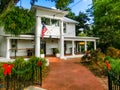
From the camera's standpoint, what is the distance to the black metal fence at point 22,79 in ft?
35.5

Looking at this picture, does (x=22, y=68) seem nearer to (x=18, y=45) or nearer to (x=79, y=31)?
(x=18, y=45)

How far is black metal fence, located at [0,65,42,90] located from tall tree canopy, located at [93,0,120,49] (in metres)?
12.1

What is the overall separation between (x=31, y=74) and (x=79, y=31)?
40.3 meters

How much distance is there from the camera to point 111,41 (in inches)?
1244

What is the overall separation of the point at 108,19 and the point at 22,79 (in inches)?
703

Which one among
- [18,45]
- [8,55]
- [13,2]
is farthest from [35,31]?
[13,2]

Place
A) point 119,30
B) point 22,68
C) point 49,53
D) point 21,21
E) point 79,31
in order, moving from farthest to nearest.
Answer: point 79,31, point 49,53, point 119,30, point 21,21, point 22,68

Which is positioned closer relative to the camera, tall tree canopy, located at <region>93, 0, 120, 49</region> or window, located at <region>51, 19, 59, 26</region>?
tall tree canopy, located at <region>93, 0, 120, 49</region>

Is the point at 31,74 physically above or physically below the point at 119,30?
below

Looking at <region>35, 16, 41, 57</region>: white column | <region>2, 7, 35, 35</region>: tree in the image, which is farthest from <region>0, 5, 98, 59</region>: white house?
<region>2, 7, 35, 35</region>: tree

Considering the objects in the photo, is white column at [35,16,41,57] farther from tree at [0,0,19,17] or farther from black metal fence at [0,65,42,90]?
black metal fence at [0,65,42,90]

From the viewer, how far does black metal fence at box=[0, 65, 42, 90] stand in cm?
1083

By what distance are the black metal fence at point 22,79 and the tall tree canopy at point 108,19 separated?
1213 cm

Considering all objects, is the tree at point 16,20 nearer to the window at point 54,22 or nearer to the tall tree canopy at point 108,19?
the window at point 54,22
